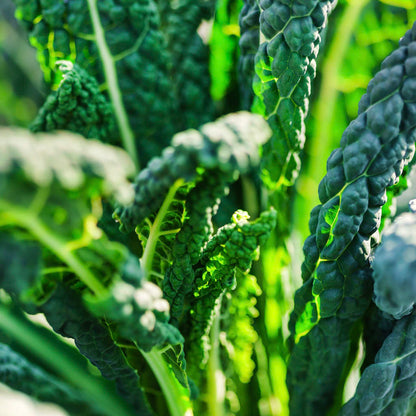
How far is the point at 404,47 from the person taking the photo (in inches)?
30.1

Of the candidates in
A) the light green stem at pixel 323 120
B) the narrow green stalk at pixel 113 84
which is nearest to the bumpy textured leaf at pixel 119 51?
the narrow green stalk at pixel 113 84

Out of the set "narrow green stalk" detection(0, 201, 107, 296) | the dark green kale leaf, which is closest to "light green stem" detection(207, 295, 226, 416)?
the dark green kale leaf

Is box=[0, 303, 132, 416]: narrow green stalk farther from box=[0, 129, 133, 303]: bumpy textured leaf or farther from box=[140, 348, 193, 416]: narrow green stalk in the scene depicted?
box=[0, 129, 133, 303]: bumpy textured leaf

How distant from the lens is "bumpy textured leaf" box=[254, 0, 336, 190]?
2.77 ft

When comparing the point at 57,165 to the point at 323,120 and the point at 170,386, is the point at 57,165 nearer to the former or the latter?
the point at 170,386

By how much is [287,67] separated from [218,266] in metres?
0.39

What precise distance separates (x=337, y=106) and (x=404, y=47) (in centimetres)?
45

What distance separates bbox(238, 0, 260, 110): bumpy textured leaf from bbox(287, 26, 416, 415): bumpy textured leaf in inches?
11.0

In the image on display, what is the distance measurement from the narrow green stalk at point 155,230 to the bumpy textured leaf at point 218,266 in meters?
0.08

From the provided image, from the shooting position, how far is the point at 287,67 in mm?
870

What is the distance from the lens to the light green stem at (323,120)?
3.80 ft

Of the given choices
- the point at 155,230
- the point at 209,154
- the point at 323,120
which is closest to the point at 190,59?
the point at 323,120

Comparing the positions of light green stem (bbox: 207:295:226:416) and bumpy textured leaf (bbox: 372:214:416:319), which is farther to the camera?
light green stem (bbox: 207:295:226:416)

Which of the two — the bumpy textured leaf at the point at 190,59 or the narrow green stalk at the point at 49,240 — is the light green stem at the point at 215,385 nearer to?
the narrow green stalk at the point at 49,240
